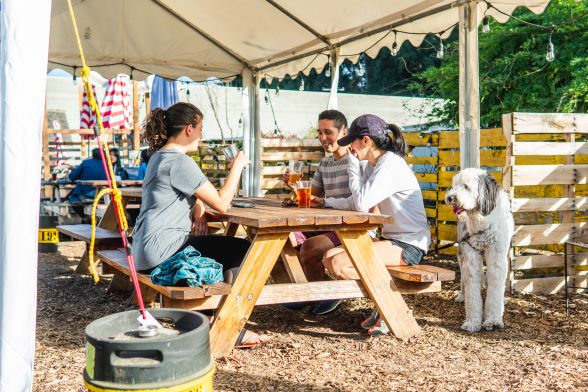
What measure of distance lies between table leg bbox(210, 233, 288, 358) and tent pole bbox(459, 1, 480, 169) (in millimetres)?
2127

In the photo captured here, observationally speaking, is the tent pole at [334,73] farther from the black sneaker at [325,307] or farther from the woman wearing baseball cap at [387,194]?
the black sneaker at [325,307]

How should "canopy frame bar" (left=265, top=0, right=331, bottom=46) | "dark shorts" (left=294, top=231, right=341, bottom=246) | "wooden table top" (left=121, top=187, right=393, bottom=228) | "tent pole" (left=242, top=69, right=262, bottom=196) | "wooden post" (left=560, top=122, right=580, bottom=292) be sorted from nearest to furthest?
1. "wooden table top" (left=121, top=187, right=393, bottom=228)
2. "dark shorts" (left=294, top=231, right=341, bottom=246)
3. "wooden post" (left=560, top=122, right=580, bottom=292)
4. "canopy frame bar" (left=265, top=0, right=331, bottom=46)
5. "tent pole" (left=242, top=69, right=262, bottom=196)

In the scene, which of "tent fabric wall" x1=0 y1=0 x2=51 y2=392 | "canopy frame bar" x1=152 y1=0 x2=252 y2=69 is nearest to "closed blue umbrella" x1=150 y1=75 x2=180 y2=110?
"canopy frame bar" x1=152 y1=0 x2=252 y2=69

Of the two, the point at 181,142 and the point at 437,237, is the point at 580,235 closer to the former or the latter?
the point at 437,237

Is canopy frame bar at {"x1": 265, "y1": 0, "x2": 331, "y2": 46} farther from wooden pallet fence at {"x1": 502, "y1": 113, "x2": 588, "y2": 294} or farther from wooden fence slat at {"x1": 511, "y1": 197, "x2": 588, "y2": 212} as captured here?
wooden fence slat at {"x1": 511, "y1": 197, "x2": 588, "y2": 212}

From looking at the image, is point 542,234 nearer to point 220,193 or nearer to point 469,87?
point 469,87

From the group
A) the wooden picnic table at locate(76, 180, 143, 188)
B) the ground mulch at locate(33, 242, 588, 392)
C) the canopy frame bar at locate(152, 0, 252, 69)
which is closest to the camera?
the ground mulch at locate(33, 242, 588, 392)

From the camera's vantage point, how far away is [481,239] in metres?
4.43

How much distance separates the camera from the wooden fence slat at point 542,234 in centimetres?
545

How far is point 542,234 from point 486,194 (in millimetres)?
1505

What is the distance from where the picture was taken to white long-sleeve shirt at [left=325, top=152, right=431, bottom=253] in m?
4.22

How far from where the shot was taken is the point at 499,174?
6.86m

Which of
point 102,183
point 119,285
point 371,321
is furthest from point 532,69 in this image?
point 119,285

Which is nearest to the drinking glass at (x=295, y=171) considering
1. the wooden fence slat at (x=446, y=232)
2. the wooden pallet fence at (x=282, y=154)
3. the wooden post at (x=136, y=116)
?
the wooden fence slat at (x=446, y=232)
